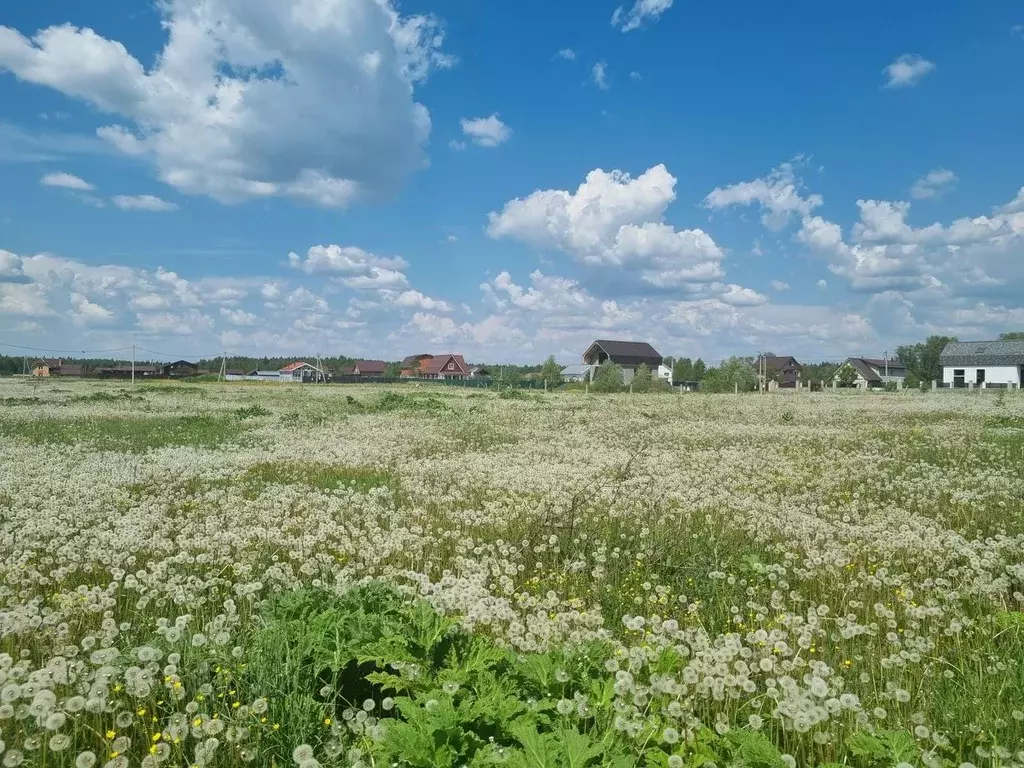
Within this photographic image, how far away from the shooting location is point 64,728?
152 inches

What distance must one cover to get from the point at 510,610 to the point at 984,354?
113187 mm

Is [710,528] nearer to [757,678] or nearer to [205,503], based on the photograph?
[757,678]

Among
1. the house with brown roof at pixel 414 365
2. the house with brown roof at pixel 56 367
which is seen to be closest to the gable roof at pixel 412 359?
the house with brown roof at pixel 414 365

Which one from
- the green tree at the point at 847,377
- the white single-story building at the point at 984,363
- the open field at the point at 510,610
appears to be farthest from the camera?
the green tree at the point at 847,377

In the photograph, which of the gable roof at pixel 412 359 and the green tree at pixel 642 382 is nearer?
the green tree at pixel 642 382

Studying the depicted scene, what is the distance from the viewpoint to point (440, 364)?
15638cm

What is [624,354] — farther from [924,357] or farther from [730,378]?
[924,357]

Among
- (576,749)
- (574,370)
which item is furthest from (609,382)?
Answer: (574,370)

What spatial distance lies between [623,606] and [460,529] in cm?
322

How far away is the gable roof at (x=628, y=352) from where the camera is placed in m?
124

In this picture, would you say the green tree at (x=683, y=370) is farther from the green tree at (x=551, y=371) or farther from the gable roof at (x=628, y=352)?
the green tree at (x=551, y=371)

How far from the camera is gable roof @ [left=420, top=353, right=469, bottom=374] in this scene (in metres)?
156

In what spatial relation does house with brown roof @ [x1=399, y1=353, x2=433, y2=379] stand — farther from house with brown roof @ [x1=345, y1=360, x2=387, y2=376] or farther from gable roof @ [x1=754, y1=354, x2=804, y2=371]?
gable roof @ [x1=754, y1=354, x2=804, y2=371]

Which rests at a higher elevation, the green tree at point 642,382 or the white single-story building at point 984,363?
the white single-story building at point 984,363
